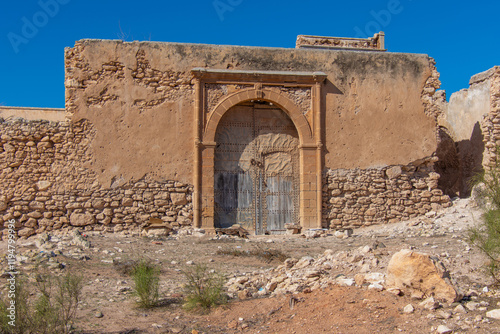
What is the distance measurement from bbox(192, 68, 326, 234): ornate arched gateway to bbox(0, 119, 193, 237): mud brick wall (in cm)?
133

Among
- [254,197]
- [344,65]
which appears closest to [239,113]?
[254,197]

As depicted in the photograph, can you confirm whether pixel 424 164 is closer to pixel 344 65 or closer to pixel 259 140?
pixel 344 65

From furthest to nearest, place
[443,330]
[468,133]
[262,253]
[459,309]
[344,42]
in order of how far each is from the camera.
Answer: [344,42] → [468,133] → [262,253] → [459,309] → [443,330]

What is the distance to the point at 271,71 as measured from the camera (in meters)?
10.5

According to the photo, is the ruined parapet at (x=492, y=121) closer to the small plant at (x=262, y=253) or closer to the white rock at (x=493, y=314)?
the small plant at (x=262, y=253)

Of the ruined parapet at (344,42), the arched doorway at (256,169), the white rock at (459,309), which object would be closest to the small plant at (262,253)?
the arched doorway at (256,169)

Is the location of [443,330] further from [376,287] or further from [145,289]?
[145,289]

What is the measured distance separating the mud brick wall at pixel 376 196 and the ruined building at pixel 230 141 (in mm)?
26

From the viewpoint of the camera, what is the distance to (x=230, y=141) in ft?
34.8

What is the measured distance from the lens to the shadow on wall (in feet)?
39.6

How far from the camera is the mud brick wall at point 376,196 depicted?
1057 cm

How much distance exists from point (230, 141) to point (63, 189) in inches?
144

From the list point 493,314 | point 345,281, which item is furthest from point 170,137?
point 493,314

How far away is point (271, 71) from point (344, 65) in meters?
1.71
